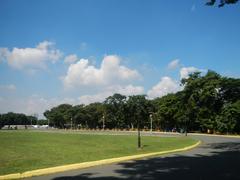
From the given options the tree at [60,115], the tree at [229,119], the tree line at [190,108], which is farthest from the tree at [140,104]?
the tree at [60,115]

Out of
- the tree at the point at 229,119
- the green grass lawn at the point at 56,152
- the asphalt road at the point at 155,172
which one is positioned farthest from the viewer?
the tree at the point at 229,119

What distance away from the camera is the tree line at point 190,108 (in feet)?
246

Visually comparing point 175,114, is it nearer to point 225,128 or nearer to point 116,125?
point 225,128

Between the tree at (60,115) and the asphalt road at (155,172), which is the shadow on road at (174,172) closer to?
the asphalt road at (155,172)

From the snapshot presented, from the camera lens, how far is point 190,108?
7888 centimetres

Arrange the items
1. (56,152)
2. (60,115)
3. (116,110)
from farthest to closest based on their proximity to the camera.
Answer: (60,115), (116,110), (56,152)

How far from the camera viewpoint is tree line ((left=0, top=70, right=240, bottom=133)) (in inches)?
2950

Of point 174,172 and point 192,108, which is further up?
point 192,108

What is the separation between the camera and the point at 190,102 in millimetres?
77438

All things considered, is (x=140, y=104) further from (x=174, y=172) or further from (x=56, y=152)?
(x=174, y=172)

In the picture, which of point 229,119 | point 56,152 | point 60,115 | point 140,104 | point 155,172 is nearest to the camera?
point 155,172

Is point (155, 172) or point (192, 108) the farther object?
point (192, 108)

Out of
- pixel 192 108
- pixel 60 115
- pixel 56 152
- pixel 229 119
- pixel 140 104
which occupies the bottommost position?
pixel 56 152

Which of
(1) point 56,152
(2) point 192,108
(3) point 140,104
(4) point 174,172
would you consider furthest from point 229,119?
(4) point 174,172
